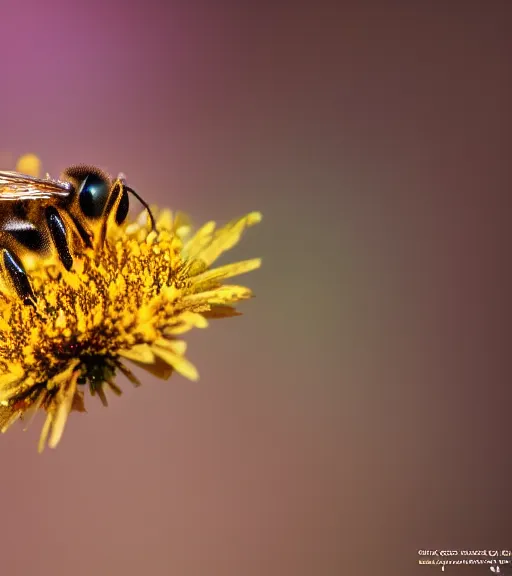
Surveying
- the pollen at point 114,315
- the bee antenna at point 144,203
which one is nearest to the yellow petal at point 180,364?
the pollen at point 114,315

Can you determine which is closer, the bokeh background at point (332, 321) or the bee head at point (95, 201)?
the bokeh background at point (332, 321)

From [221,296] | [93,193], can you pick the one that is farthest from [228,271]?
[93,193]

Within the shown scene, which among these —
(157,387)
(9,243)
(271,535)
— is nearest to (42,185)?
(9,243)

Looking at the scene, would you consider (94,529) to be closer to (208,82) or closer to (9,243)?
(9,243)

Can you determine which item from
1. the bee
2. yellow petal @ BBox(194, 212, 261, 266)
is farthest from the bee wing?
yellow petal @ BBox(194, 212, 261, 266)

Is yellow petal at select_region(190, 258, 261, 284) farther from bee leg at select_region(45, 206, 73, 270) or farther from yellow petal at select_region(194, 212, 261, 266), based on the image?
bee leg at select_region(45, 206, 73, 270)

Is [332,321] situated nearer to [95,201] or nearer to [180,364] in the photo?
[180,364]

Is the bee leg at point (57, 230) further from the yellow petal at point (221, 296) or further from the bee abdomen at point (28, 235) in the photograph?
the yellow petal at point (221, 296)
